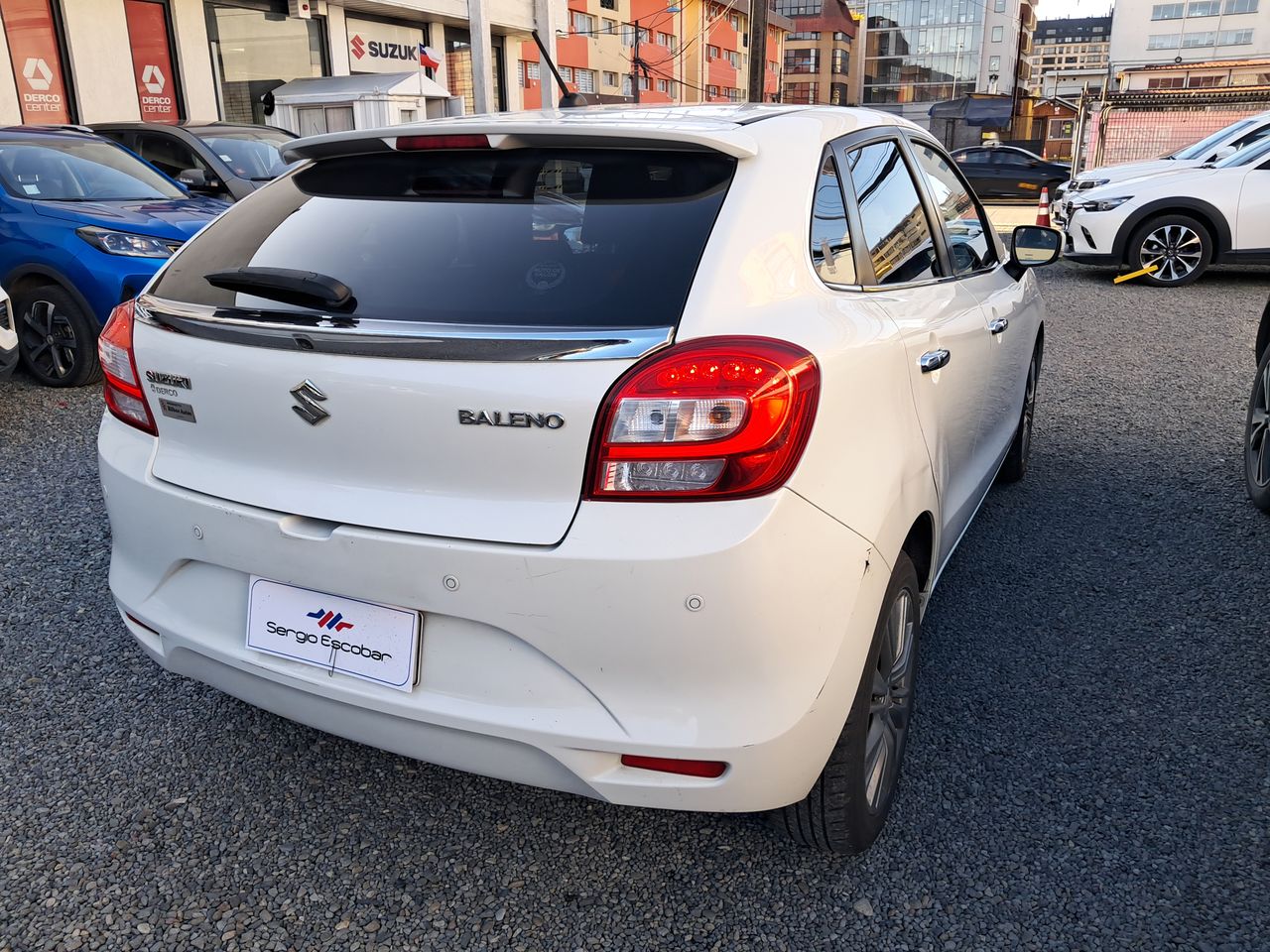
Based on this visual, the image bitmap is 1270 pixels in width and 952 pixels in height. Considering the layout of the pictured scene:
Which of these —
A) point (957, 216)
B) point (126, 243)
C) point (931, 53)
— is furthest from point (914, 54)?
point (957, 216)

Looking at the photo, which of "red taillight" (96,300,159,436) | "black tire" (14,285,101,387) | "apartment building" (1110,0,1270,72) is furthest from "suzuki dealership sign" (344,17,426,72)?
"apartment building" (1110,0,1270,72)

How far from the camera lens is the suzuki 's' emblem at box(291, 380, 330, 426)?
6.19 feet

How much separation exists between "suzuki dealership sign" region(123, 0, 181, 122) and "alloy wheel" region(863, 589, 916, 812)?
1942 centimetres

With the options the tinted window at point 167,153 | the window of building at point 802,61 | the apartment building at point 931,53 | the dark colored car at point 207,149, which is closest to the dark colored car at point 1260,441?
the dark colored car at point 207,149

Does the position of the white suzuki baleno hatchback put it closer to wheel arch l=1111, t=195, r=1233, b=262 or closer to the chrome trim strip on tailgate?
the chrome trim strip on tailgate

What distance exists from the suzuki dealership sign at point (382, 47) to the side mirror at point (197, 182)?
16429 mm

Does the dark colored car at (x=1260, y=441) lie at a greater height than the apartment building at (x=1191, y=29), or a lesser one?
lesser

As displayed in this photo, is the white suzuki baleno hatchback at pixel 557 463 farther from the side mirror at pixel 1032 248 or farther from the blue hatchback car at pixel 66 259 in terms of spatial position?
the blue hatchback car at pixel 66 259

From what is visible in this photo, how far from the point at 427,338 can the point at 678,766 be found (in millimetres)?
877

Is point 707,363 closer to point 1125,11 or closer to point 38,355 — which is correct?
point 38,355

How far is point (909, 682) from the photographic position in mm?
2402

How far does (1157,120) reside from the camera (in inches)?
747

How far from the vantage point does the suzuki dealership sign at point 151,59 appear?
1819cm

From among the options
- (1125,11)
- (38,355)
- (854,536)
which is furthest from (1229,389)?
(1125,11)
